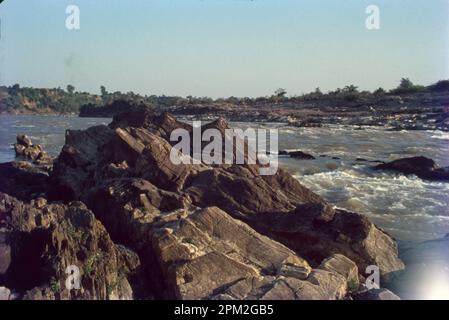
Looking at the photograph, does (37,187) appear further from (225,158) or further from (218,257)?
(218,257)

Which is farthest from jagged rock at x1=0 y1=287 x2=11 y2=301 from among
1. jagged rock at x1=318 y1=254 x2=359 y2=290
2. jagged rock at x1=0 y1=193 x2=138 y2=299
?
jagged rock at x1=318 y1=254 x2=359 y2=290

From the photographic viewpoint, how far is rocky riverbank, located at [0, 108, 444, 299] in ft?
20.4

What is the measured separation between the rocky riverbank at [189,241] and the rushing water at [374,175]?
3.19 m

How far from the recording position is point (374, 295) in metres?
6.25

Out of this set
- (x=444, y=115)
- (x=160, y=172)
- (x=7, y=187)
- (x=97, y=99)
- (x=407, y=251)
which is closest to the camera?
(x=407, y=251)

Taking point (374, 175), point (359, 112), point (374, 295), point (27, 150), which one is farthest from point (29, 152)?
point (359, 112)

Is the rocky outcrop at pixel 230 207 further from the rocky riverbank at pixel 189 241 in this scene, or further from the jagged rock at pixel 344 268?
the jagged rock at pixel 344 268

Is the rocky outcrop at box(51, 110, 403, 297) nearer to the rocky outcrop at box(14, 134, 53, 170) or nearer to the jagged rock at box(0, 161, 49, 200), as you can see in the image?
the jagged rock at box(0, 161, 49, 200)

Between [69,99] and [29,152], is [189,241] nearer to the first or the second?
[29,152]

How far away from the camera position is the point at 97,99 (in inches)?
4788

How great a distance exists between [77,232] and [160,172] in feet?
11.7
